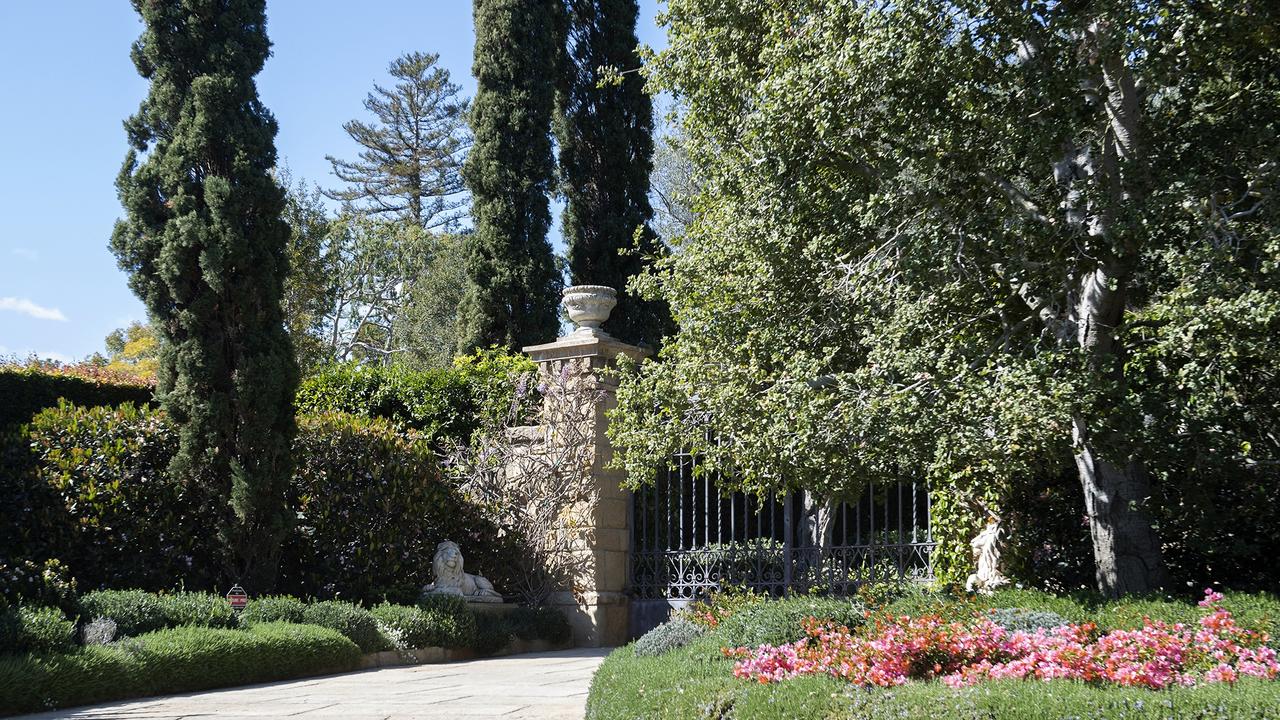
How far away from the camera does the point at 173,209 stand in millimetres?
9484

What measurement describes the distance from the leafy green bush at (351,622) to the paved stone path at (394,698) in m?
0.35

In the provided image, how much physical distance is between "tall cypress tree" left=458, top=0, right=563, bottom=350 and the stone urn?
164 inches

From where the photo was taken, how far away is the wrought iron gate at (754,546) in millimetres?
9594

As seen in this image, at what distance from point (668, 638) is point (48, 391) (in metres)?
8.19

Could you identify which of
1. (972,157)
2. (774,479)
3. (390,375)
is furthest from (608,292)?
(972,157)

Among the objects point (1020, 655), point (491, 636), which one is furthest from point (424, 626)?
point (1020, 655)

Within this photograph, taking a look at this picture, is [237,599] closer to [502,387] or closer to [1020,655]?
[502,387]

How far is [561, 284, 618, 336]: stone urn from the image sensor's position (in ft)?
36.3

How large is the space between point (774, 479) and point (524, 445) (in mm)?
3881

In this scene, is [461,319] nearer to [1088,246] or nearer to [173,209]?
[173,209]

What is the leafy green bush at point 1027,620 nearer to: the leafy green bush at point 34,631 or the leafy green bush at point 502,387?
the leafy green bush at point 34,631

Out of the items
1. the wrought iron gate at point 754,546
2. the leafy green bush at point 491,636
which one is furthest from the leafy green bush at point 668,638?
the leafy green bush at point 491,636

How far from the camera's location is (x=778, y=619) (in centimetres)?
600

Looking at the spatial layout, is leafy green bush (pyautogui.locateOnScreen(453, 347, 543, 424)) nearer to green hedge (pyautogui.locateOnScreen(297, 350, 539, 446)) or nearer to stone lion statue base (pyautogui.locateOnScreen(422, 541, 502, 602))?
green hedge (pyautogui.locateOnScreen(297, 350, 539, 446))
